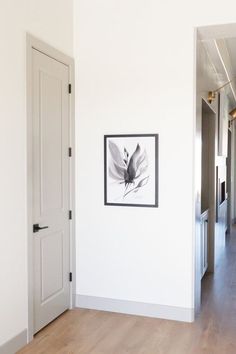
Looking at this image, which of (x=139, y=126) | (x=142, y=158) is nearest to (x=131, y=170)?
(x=142, y=158)

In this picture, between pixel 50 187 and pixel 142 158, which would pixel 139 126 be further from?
pixel 50 187

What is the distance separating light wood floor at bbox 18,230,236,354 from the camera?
322 cm

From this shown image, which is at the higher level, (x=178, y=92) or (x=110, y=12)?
(x=110, y=12)

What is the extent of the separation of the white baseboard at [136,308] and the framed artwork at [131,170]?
3.28 feet

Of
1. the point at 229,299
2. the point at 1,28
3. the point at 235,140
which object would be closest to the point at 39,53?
the point at 1,28

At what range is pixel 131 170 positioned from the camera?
4.01 meters

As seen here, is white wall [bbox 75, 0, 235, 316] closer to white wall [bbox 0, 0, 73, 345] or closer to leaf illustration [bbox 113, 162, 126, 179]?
leaf illustration [bbox 113, 162, 126, 179]

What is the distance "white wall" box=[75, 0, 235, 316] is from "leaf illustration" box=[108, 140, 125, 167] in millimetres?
134

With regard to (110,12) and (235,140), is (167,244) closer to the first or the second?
(110,12)

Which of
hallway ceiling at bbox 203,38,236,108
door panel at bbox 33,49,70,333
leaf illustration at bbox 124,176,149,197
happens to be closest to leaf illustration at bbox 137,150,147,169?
leaf illustration at bbox 124,176,149,197

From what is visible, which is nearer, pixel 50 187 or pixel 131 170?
pixel 50 187

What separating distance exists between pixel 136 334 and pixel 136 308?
1.58 ft

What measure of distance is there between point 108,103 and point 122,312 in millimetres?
2134

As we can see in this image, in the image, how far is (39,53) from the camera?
3.51 metres
